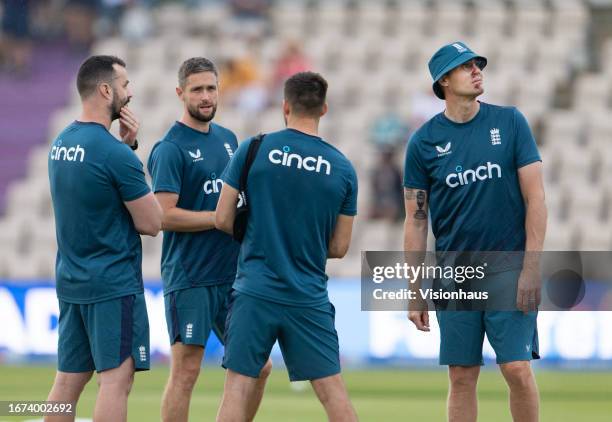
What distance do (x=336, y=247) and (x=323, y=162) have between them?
22.2 inches

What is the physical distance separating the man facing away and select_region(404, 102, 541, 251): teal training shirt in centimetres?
79

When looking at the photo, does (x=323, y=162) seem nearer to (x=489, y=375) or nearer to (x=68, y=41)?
(x=489, y=375)

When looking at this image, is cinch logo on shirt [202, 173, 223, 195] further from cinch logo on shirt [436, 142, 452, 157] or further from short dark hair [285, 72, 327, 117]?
cinch logo on shirt [436, 142, 452, 157]

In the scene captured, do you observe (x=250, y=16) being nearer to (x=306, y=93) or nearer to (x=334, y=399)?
(x=306, y=93)

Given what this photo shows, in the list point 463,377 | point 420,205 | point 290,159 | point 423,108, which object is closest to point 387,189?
point 423,108

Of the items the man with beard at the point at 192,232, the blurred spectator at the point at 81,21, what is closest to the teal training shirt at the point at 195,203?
the man with beard at the point at 192,232

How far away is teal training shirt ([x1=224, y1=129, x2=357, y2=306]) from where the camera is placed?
830 cm

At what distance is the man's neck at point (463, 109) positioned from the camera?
897cm

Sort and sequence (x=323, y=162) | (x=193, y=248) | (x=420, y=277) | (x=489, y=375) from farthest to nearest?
(x=489, y=375)
(x=193, y=248)
(x=420, y=277)
(x=323, y=162)

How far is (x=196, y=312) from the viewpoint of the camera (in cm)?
954

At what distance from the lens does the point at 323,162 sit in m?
8.34

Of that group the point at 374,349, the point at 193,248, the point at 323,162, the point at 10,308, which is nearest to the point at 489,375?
the point at 374,349

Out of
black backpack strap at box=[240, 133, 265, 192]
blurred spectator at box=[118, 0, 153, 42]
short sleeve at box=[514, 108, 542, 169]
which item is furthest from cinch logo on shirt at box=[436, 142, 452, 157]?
blurred spectator at box=[118, 0, 153, 42]

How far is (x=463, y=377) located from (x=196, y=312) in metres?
1.88
